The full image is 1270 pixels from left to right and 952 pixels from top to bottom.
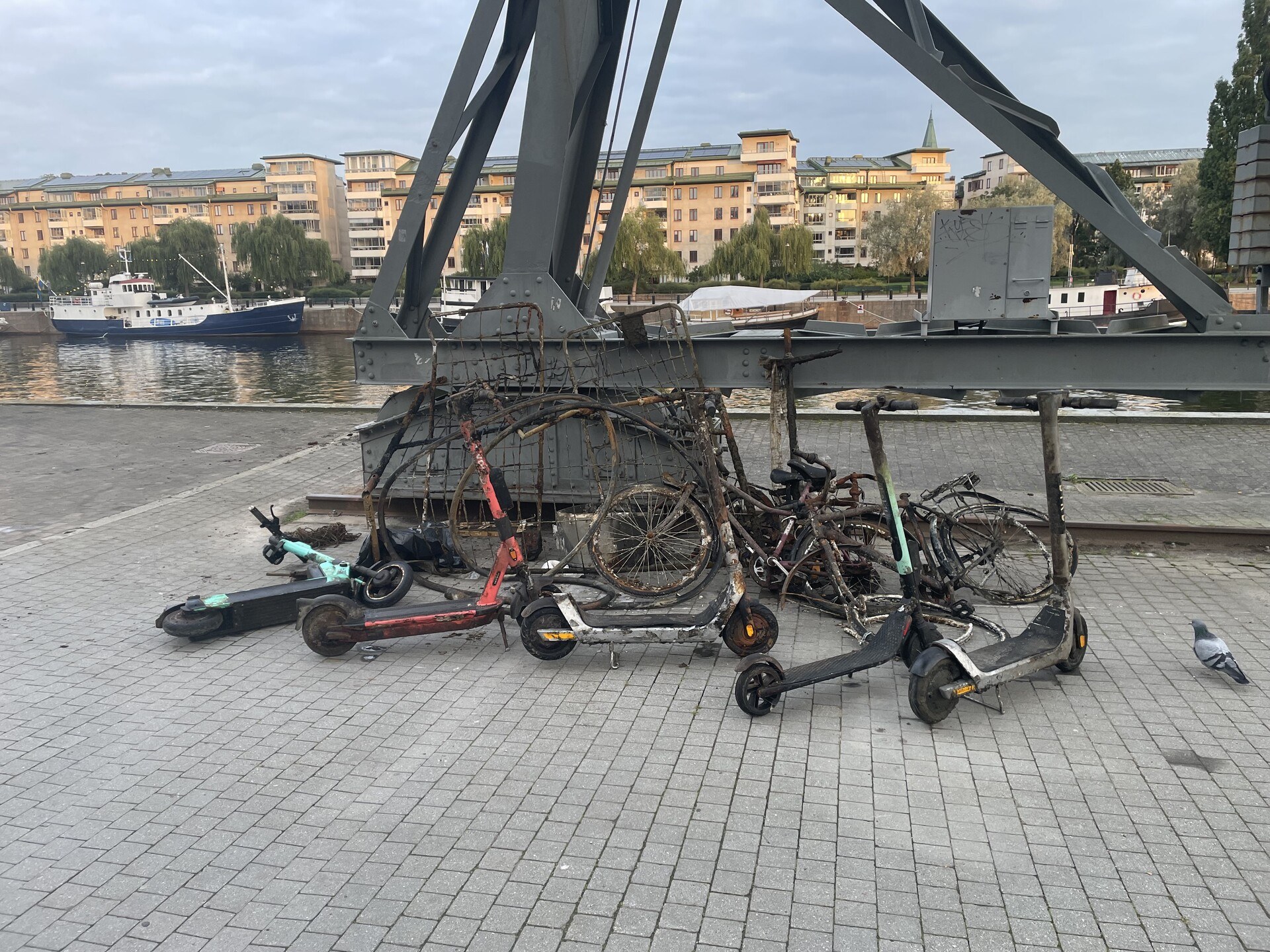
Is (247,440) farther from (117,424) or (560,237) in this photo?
(560,237)

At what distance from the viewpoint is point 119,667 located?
5.83 m

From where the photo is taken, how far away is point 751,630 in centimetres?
568

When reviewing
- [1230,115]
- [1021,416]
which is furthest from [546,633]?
[1230,115]

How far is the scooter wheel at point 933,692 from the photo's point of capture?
15.5 feet

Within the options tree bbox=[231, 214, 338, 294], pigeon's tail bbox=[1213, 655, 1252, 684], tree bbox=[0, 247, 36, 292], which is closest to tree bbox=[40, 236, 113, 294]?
tree bbox=[0, 247, 36, 292]

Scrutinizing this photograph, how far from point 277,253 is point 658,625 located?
7527cm

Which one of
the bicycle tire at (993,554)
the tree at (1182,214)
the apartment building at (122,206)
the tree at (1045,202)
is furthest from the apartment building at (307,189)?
the bicycle tire at (993,554)

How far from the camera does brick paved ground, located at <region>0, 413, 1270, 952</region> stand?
3371 mm

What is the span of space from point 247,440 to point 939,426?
11.2 meters

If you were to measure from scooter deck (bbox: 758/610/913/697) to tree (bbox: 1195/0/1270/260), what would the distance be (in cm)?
4460

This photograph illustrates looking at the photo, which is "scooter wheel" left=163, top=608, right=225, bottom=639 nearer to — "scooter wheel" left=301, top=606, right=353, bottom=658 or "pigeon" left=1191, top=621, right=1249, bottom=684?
"scooter wheel" left=301, top=606, right=353, bottom=658

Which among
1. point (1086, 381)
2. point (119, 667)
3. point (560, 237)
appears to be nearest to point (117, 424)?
point (560, 237)

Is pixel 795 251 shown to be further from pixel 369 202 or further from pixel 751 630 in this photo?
pixel 751 630

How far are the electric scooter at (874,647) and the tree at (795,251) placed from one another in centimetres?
6203
